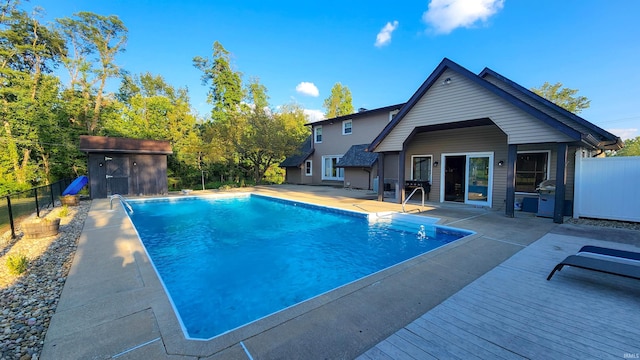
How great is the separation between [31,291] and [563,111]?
1354cm

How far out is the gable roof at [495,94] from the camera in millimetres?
7082

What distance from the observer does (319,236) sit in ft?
26.5

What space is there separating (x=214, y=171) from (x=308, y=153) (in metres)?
11.7

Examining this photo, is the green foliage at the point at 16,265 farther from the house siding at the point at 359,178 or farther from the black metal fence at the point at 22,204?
the house siding at the point at 359,178

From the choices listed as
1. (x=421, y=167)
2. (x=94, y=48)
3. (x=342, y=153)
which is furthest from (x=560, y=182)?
(x=94, y=48)

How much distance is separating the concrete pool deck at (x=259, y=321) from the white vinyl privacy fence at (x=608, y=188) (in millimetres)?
5103

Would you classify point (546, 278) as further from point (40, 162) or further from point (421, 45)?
point (40, 162)

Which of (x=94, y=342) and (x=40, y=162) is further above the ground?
(x=40, y=162)

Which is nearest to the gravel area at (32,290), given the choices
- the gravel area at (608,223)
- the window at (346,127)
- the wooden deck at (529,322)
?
the gravel area at (608,223)

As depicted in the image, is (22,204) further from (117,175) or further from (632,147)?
(632,147)

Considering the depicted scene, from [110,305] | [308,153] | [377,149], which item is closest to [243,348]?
[110,305]

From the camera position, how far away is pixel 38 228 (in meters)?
6.44

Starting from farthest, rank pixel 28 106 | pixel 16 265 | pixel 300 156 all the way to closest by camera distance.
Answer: pixel 300 156 → pixel 28 106 → pixel 16 265

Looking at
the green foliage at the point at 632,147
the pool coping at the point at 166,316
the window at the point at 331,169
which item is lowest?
the pool coping at the point at 166,316
